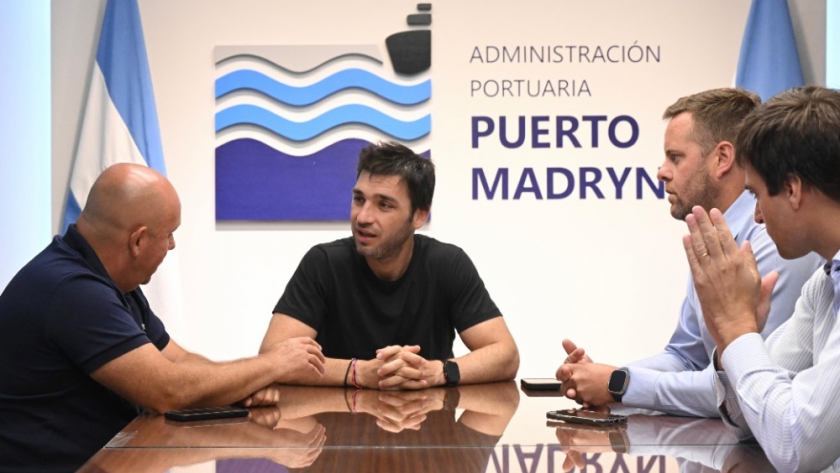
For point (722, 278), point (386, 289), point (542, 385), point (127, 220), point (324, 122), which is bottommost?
point (542, 385)

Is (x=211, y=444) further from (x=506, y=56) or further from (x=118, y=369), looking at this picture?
(x=506, y=56)

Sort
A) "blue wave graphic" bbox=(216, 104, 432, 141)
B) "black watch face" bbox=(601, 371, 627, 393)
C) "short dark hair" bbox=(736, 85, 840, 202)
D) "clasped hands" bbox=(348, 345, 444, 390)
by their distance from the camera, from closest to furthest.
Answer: "short dark hair" bbox=(736, 85, 840, 202) < "black watch face" bbox=(601, 371, 627, 393) < "clasped hands" bbox=(348, 345, 444, 390) < "blue wave graphic" bbox=(216, 104, 432, 141)

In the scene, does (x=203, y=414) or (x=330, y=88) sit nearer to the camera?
(x=203, y=414)

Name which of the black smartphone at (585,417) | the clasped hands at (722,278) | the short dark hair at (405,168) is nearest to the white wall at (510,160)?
the short dark hair at (405,168)

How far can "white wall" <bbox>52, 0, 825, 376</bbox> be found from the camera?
16.3 feet

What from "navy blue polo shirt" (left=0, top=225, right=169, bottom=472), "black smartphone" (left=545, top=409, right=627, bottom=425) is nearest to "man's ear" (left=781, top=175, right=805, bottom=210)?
"black smartphone" (left=545, top=409, right=627, bottom=425)

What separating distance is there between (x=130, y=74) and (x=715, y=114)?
3113 millimetres

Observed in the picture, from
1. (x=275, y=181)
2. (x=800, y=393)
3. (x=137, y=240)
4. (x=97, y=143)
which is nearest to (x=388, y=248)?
(x=137, y=240)

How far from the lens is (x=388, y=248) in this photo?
3.44 m

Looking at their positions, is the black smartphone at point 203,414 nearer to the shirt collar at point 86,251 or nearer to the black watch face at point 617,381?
the shirt collar at point 86,251

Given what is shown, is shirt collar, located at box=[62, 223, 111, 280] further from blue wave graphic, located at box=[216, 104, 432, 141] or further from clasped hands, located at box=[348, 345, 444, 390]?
blue wave graphic, located at box=[216, 104, 432, 141]

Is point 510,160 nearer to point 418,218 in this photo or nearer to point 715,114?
point 418,218

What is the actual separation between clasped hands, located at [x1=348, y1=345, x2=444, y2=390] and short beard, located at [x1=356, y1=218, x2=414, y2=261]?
663 mm

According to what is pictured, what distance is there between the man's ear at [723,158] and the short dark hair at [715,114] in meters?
0.03
